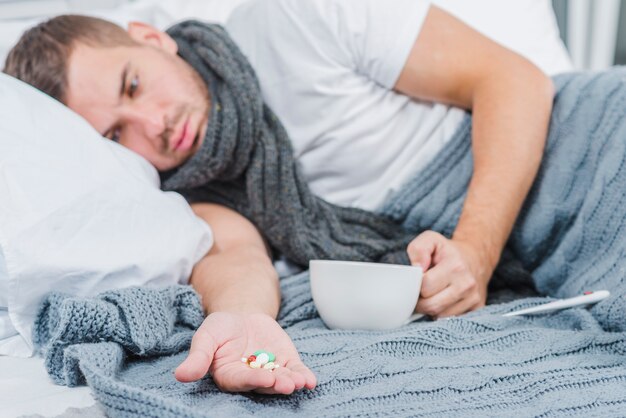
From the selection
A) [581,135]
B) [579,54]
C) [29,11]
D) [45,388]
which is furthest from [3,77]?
[579,54]

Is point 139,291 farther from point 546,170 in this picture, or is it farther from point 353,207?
point 546,170

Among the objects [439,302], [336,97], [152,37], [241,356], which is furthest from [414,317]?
[152,37]

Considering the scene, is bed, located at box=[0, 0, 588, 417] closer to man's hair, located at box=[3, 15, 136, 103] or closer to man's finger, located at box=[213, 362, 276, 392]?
man's finger, located at box=[213, 362, 276, 392]

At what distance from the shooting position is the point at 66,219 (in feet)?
2.47

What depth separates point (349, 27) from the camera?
104cm

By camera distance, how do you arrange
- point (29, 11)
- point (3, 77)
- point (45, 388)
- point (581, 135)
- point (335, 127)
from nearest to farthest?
point (45, 388) < point (3, 77) < point (581, 135) < point (335, 127) < point (29, 11)

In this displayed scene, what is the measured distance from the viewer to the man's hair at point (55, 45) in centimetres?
101

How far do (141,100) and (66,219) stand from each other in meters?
0.33

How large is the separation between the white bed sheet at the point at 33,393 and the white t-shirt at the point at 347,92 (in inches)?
21.9

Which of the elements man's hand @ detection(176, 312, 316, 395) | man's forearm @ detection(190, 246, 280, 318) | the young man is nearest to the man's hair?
the young man

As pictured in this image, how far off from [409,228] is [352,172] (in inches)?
5.4

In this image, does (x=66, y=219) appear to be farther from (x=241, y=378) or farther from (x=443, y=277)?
(x=443, y=277)

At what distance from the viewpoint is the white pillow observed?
722 mm

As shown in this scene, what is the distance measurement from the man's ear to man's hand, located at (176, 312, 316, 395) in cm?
65
